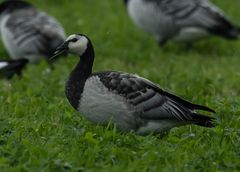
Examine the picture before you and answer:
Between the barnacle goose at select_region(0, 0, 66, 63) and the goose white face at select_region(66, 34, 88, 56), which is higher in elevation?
the goose white face at select_region(66, 34, 88, 56)

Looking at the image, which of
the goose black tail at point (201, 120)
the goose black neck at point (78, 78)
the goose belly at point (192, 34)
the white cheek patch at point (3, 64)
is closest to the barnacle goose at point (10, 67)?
the white cheek patch at point (3, 64)

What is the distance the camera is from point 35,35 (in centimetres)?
1161

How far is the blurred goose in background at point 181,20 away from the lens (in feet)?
41.7

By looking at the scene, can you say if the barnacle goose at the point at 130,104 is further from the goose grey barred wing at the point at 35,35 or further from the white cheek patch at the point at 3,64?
the goose grey barred wing at the point at 35,35

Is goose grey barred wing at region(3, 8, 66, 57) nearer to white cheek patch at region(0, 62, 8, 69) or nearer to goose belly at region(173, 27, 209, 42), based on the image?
white cheek patch at region(0, 62, 8, 69)

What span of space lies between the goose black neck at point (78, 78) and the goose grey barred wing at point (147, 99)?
0.20 meters

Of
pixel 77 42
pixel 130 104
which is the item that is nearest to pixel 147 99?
pixel 130 104

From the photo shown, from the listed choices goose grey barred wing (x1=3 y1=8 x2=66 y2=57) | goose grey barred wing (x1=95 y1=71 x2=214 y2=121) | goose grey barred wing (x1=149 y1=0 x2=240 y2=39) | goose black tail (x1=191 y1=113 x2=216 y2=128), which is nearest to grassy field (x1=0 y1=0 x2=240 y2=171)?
goose black tail (x1=191 y1=113 x2=216 y2=128)

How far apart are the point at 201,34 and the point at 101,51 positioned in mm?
1829

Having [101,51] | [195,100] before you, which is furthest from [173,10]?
[195,100]

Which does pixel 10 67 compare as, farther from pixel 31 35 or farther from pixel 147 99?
pixel 147 99

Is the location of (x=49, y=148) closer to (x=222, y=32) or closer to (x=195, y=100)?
(x=195, y=100)

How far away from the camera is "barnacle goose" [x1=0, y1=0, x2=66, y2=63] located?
11.6m

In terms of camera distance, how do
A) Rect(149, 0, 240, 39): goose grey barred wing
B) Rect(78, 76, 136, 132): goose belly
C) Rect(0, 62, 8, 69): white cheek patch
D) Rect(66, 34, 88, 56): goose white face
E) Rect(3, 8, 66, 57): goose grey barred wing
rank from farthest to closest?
Rect(149, 0, 240, 39): goose grey barred wing, Rect(3, 8, 66, 57): goose grey barred wing, Rect(0, 62, 8, 69): white cheek patch, Rect(66, 34, 88, 56): goose white face, Rect(78, 76, 136, 132): goose belly
